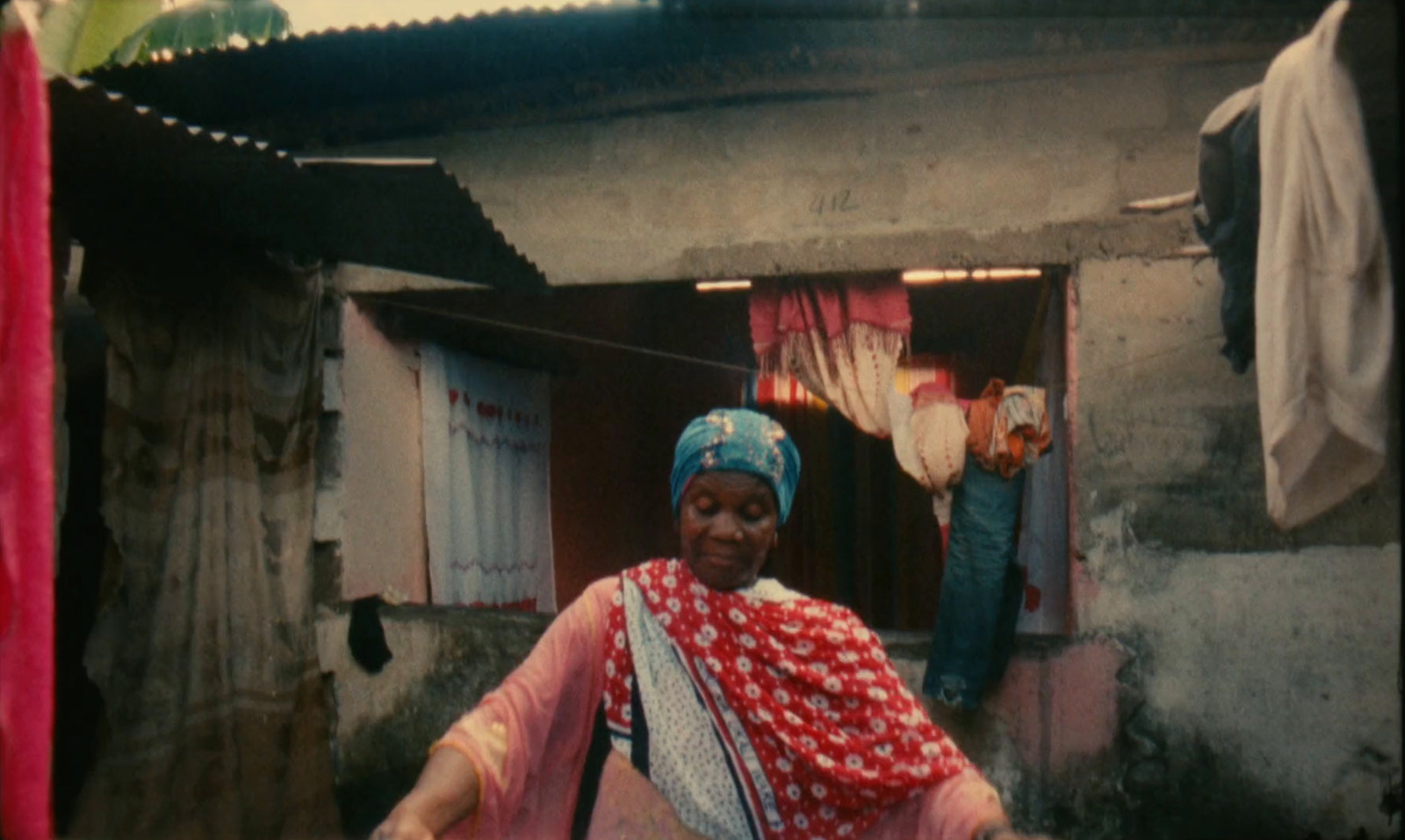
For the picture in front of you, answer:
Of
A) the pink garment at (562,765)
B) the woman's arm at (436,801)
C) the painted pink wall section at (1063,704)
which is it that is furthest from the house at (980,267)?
the woman's arm at (436,801)

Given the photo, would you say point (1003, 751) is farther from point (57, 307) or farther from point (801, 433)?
point (57, 307)

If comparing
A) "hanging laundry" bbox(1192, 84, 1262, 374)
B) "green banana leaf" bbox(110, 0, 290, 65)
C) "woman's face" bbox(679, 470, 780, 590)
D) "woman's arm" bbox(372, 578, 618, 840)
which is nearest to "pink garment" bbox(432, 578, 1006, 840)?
"woman's arm" bbox(372, 578, 618, 840)

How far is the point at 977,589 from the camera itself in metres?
4.37

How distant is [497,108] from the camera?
5387mm

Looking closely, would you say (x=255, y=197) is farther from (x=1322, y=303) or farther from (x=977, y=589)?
(x=1322, y=303)

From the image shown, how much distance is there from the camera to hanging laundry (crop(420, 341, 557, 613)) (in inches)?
227

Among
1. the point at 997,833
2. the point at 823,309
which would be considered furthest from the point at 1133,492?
the point at 997,833

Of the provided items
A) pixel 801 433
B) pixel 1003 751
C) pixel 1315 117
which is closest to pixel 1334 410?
pixel 1315 117

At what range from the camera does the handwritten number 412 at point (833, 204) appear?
16.0 feet

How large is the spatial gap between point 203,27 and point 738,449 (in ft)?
24.7

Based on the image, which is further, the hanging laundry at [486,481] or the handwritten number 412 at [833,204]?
the hanging laundry at [486,481]

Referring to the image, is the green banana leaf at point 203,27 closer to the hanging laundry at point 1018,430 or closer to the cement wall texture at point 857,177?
the cement wall texture at point 857,177

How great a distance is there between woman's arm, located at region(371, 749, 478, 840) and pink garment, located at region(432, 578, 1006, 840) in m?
0.03

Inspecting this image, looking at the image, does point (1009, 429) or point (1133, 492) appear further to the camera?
point (1133, 492)
